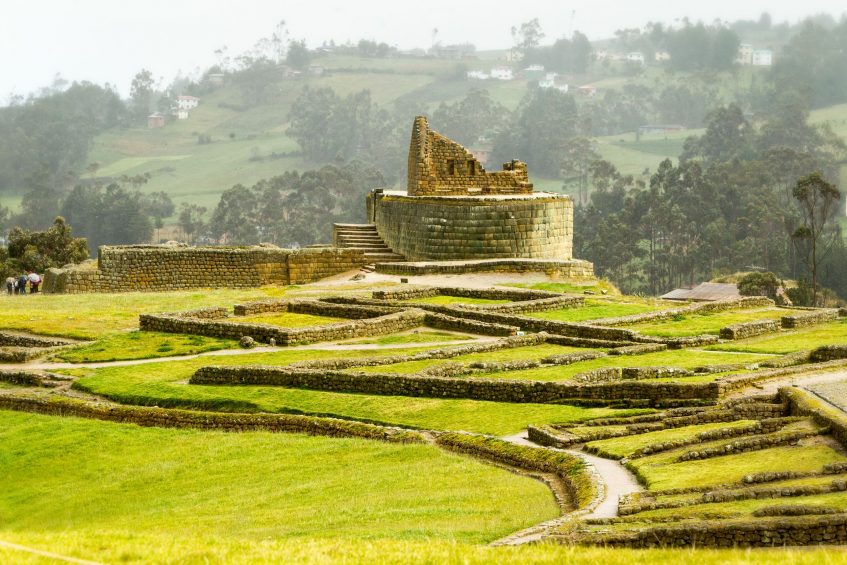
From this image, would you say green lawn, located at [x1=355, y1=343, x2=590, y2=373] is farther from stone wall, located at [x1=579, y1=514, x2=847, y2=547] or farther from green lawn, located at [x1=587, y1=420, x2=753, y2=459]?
stone wall, located at [x1=579, y1=514, x2=847, y2=547]

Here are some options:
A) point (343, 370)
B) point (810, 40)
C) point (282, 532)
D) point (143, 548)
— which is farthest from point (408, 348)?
point (810, 40)

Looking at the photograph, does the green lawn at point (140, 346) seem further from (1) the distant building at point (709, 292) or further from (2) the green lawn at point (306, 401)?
(1) the distant building at point (709, 292)

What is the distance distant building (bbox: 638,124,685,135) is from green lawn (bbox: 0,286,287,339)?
116 metres

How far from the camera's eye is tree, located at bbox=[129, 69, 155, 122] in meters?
177

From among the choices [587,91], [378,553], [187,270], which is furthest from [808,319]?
[587,91]

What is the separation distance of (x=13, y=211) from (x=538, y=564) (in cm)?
11535

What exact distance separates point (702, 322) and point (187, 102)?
504ft

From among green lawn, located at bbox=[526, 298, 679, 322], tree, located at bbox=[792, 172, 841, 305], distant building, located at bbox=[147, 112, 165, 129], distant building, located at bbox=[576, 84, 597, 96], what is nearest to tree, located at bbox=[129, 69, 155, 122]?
distant building, located at bbox=[147, 112, 165, 129]

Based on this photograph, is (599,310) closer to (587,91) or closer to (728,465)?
(728,465)

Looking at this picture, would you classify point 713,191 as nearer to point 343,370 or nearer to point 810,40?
point 343,370

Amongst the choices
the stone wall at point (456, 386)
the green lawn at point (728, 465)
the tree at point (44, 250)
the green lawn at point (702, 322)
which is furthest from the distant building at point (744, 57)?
the green lawn at point (728, 465)

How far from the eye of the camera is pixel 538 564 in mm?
13586

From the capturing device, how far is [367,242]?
53594 mm

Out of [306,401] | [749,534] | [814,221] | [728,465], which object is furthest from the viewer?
[814,221]
